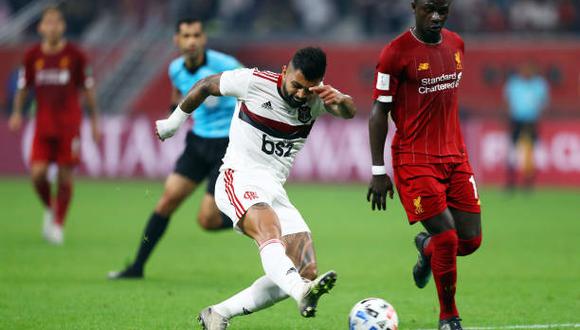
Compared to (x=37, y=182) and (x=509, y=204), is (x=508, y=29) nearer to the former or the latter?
(x=509, y=204)

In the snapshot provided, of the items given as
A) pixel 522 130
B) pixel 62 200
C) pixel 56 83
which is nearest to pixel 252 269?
pixel 62 200

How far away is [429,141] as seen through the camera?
8.01 m

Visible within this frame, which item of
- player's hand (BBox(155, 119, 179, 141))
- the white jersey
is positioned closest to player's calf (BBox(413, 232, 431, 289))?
the white jersey

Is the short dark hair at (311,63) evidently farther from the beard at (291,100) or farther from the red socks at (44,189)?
the red socks at (44,189)

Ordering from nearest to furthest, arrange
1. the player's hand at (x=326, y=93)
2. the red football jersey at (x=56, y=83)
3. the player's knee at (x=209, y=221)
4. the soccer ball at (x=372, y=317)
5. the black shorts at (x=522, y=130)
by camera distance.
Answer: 1. the soccer ball at (x=372, y=317)
2. the player's hand at (x=326, y=93)
3. the player's knee at (x=209, y=221)
4. the red football jersey at (x=56, y=83)
5. the black shorts at (x=522, y=130)

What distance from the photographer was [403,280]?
1105 cm

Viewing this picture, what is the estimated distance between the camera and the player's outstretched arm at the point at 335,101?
24.3 feet

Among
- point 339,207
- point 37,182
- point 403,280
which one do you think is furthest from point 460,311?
point 339,207

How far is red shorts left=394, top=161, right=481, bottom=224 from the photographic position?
310 inches

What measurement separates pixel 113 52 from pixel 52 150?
1353 centimetres

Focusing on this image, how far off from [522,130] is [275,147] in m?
15.5

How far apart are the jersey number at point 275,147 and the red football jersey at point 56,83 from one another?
6.71m

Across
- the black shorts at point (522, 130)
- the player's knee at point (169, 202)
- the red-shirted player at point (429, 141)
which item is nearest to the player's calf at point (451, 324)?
the red-shirted player at point (429, 141)

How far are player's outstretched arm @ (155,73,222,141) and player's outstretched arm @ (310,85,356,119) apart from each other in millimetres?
880
